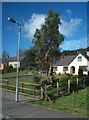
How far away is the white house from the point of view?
4947 centimetres

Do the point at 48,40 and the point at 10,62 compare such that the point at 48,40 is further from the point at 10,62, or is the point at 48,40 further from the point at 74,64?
the point at 10,62

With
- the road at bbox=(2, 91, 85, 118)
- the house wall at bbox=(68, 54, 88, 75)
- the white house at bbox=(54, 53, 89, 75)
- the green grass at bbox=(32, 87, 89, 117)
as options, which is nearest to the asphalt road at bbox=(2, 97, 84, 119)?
the road at bbox=(2, 91, 85, 118)

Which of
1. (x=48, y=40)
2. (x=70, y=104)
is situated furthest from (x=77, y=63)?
(x=70, y=104)

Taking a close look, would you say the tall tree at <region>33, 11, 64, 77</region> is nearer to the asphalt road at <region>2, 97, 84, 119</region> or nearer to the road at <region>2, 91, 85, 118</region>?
the road at <region>2, 91, 85, 118</region>

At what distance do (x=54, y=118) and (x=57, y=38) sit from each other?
1613 centimetres

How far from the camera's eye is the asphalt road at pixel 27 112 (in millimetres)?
13102

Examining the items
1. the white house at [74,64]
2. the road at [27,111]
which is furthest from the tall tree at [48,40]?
the white house at [74,64]

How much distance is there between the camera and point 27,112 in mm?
14148

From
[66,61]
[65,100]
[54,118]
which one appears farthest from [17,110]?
[66,61]

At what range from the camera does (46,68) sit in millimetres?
28297

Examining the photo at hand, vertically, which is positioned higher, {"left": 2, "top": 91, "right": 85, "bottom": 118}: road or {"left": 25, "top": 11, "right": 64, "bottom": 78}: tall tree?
{"left": 25, "top": 11, "right": 64, "bottom": 78}: tall tree

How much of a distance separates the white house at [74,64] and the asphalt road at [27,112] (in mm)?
32432

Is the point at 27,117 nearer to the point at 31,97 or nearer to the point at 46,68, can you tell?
the point at 31,97

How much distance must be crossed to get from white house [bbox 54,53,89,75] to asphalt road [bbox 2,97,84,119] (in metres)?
32.4
